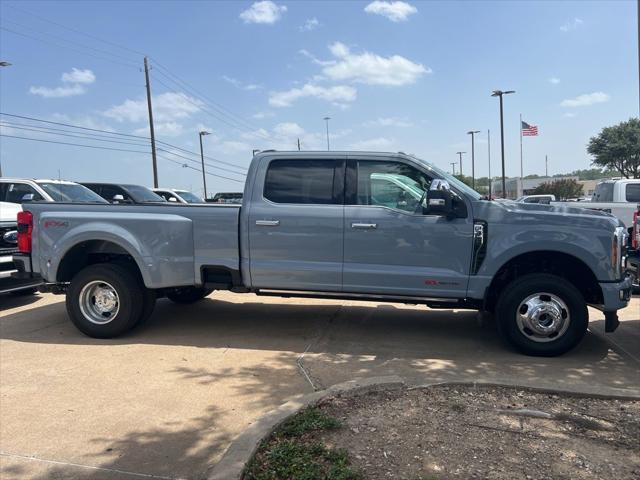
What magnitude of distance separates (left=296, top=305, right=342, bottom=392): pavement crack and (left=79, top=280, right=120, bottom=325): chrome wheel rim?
2.25m

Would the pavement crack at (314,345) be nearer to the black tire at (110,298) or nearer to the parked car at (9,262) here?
the black tire at (110,298)

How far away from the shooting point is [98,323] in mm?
5996

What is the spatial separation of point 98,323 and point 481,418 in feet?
14.3

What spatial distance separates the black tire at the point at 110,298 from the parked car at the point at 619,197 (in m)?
8.83

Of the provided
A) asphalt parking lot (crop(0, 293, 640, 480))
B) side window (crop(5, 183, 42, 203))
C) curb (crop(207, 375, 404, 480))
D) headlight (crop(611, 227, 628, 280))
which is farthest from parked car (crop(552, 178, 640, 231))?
side window (crop(5, 183, 42, 203))

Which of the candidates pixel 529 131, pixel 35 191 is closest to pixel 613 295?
pixel 35 191

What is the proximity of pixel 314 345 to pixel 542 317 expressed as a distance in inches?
91.2

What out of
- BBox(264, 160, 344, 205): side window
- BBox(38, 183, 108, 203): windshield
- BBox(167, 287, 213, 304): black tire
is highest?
BBox(38, 183, 108, 203): windshield

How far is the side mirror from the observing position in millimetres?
5121

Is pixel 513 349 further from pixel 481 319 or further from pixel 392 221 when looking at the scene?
pixel 392 221

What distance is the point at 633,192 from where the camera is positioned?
1198 centimetres

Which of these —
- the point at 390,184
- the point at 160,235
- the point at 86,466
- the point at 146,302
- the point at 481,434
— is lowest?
the point at 86,466

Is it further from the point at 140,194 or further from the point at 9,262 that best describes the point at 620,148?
the point at 9,262

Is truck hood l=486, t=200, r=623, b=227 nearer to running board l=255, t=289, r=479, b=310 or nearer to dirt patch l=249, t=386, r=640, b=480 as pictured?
running board l=255, t=289, r=479, b=310
